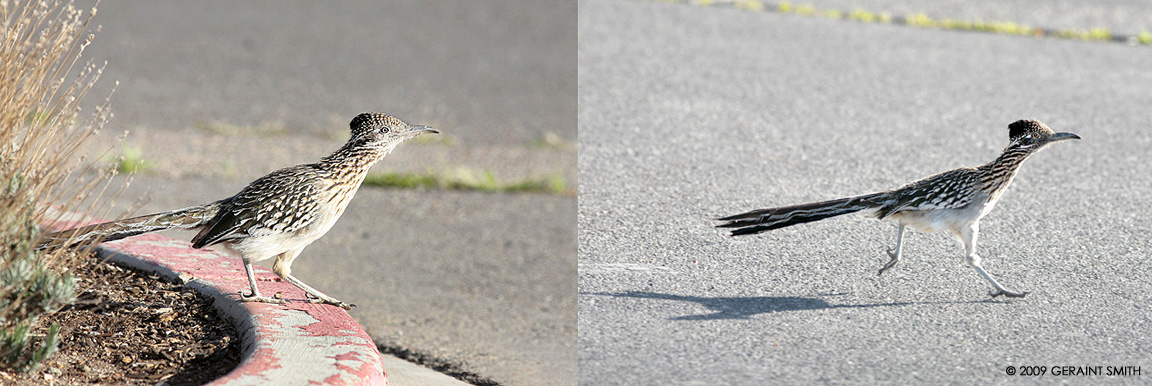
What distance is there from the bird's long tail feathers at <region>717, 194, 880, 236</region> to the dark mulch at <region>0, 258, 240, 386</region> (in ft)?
7.00

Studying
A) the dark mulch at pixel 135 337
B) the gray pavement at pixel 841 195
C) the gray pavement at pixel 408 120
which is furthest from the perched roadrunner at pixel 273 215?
the gray pavement at pixel 841 195

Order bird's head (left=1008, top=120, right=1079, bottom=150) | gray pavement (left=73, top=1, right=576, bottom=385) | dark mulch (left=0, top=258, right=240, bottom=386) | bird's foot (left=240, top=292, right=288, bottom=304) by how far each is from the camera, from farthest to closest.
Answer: gray pavement (left=73, top=1, right=576, bottom=385) < bird's head (left=1008, top=120, right=1079, bottom=150) < bird's foot (left=240, top=292, right=288, bottom=304) < dark mulch (left=0, top=258, right=240, bottom=386)

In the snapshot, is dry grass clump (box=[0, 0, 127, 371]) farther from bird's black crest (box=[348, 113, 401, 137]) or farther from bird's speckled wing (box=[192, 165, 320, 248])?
bird's black crest (box=[348, 113, 401, 137])

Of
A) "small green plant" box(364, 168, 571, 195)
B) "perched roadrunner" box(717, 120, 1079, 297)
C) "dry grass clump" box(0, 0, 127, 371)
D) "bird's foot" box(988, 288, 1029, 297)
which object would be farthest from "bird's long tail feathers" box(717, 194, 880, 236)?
"small green plant" box(364, 168, 571, 195)

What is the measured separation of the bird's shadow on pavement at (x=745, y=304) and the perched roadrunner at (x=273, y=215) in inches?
51.1

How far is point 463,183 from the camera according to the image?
28.4 feet

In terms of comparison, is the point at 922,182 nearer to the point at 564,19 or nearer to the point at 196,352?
the point at 196,352

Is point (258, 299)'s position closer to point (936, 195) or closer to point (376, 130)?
point (376, 130)

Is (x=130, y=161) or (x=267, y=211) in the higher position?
(x=267, y=211)

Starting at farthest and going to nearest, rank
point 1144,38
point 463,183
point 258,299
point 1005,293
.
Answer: point 1144,38 < point 463,183 < point 1005,293 < point 258,299

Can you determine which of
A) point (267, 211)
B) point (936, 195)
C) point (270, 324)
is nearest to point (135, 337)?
point (270, 324)

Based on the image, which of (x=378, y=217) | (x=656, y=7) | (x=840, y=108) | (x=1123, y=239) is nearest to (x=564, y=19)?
(x=656, y=7)

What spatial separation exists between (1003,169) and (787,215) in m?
1.03

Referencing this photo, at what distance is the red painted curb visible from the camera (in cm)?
Result: 372
